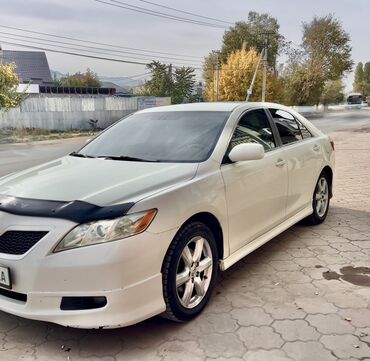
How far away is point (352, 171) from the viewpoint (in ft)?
28.2

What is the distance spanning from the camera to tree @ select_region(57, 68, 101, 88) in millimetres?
68944

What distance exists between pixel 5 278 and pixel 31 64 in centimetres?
6731

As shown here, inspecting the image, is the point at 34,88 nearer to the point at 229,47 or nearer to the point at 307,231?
the point at 229,47

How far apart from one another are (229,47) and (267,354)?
2416 inches

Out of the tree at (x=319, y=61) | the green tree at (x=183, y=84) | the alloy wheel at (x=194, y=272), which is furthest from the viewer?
the tree at (x=319, y=61)

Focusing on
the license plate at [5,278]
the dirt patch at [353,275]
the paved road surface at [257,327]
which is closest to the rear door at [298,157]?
the paved road surface at [257,327]

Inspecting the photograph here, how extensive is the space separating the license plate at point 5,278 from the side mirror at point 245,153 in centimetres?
175

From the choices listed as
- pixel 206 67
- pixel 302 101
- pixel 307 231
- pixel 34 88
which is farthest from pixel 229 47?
pixel 307 231

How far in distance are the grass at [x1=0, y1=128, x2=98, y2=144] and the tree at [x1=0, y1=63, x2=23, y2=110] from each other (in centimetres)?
178

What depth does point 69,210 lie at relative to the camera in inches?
92.4

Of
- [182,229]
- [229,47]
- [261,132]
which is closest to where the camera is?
[182,229]

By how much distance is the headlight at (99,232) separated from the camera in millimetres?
2290

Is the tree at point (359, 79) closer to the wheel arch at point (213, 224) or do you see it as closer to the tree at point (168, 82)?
the tree at point (168, 82)

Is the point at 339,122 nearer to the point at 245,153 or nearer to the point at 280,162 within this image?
the point at 280,162
